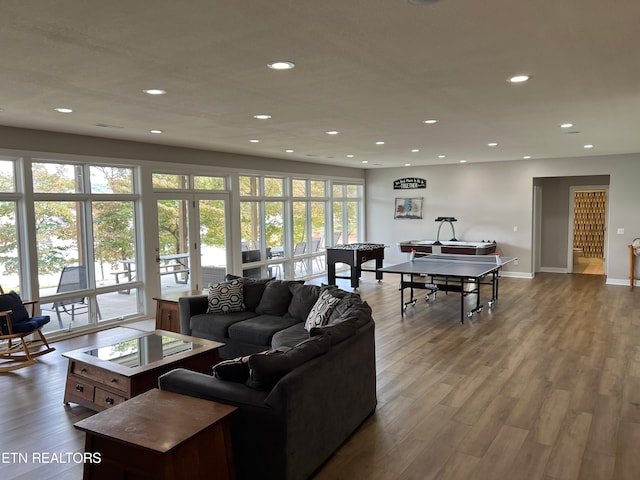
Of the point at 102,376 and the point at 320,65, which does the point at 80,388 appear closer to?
the point at 102,376

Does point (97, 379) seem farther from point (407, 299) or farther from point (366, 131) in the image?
point (407, 299)

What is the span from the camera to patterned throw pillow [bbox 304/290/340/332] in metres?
4.29

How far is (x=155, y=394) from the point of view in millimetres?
2795

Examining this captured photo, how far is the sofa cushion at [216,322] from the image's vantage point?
4988 mm

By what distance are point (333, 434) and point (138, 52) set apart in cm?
277

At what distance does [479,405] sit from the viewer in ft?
12.8

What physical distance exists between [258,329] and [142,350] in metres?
1.13

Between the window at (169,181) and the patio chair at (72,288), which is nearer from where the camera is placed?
the patio chair at (72,288)

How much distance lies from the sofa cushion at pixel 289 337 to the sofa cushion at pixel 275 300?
530mm

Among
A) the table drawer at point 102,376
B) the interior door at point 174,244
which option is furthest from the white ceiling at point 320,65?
the table drawer at point 102,376

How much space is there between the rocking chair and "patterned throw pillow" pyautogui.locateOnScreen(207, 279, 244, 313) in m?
1.93

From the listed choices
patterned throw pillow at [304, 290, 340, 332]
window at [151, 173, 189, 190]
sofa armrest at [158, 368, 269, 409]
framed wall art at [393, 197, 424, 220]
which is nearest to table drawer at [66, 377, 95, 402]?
sofa armrest at [158, 368, 269, 409]

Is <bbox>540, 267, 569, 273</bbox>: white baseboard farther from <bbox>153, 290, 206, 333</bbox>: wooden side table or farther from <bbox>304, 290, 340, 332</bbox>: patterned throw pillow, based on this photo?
<bbox>153, 290, 206, 333</bbox>: wooden side table

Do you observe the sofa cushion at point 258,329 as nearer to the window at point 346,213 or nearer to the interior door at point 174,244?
the interior door at point 174,244
